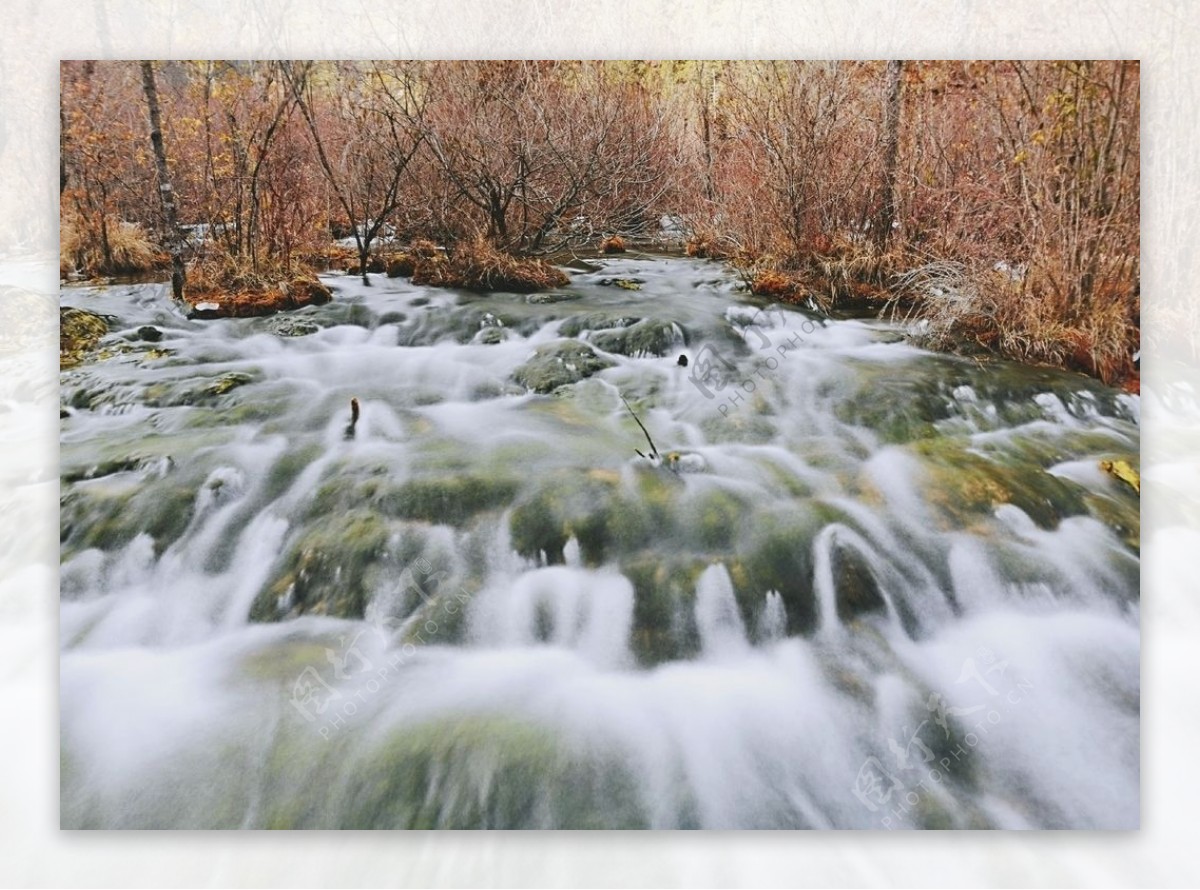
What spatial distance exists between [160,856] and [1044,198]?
2.92 meters

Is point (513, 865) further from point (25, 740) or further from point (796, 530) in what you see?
point (25, 740)

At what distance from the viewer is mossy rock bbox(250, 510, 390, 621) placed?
6.51 feet

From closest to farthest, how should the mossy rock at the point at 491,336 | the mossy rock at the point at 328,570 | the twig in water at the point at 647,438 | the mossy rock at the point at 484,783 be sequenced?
1. the mossy rock at the point at 484,783
2. the mossy rock at the point at 328,570
3. the twig in water at the point at 647,438
4. the mossy rock at the point at 491,336

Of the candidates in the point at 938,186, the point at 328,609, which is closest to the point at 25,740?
the point at 328,609

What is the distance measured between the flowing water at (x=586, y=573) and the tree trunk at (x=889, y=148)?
0.29 metres

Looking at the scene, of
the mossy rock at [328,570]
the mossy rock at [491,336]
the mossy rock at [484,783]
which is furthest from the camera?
the mossy rock at [491,336]

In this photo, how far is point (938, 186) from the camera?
7.25 ft

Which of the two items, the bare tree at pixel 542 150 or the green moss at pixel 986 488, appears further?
the bare tree at pixel 542 150

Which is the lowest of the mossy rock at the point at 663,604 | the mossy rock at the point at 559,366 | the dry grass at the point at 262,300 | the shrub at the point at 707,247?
the mossy rock at the point at 663,604

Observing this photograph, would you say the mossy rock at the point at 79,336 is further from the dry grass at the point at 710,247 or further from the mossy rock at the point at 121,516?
the dry grass at the point at 710,247

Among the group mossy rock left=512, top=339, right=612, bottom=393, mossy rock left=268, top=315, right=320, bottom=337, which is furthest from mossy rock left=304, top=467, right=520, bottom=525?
mossy rock left=268, top=315, right=320, bottom=337

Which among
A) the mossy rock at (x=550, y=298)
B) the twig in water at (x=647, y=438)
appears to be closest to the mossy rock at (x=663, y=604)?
the twig in water at (x=647, y=438)

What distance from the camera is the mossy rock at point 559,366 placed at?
7.25 feet

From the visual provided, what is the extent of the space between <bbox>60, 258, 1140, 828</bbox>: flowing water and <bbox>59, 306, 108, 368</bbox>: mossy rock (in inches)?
2.4
